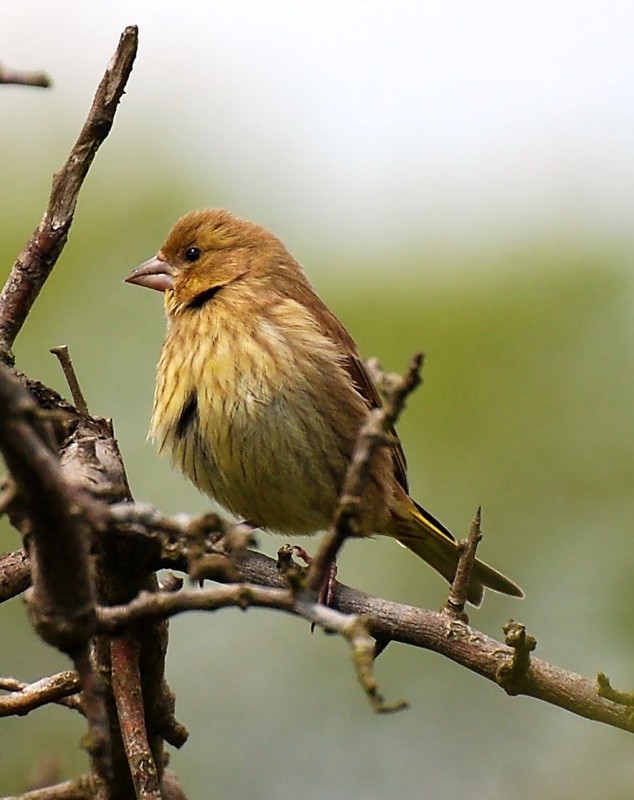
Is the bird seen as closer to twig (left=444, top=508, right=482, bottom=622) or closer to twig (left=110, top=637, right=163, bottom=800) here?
twig (left=444, top=508, right=482, bottom=622)

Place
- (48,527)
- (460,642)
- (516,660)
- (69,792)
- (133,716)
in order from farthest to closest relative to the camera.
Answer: (69,792)
(460,642)
(133,716)
(516,660)
(48,527)

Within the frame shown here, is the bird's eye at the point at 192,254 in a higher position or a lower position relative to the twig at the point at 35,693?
higher

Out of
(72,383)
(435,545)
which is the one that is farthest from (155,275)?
(72,383)

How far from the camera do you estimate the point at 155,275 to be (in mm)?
5426

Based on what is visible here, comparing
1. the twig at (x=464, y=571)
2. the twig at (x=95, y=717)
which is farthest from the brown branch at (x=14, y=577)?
the twig at (x=95, y=717)

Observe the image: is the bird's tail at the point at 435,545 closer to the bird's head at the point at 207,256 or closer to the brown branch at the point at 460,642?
the bird's head at the point at 207,256

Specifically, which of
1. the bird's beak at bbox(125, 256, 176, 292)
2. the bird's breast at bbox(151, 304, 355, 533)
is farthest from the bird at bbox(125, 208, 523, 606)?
the bird's beak at bbox(125, 256, 176, 292)

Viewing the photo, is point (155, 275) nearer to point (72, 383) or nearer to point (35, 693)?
point (72, 383)

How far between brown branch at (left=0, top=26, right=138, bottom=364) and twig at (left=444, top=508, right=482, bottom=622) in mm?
1196

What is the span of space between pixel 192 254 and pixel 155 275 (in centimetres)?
17

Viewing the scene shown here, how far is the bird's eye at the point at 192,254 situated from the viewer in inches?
214

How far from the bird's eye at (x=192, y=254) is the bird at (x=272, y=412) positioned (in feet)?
0.66

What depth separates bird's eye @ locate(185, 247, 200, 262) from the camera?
543cm

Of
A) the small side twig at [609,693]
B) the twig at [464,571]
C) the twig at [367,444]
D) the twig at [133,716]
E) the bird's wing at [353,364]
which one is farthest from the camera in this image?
the bird's wing at [353,364]
